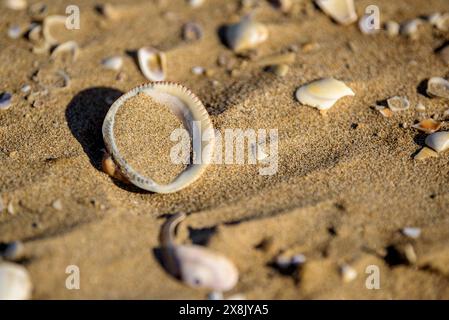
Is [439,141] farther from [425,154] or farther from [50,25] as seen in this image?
[50,25]

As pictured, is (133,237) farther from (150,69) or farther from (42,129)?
(150,69)

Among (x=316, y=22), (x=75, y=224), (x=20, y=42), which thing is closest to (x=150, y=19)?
(x=20, y=42)

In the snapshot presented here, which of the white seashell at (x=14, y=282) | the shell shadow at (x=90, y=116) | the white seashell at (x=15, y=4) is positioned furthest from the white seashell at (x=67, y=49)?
the white seashell at (x=14, y=282)

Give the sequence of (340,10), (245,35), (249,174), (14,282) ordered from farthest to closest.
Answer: (340,10), (245,35), (249,174), (14,282)

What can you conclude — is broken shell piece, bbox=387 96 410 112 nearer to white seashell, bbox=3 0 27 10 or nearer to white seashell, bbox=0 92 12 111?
white seashell, bbox=0 92 12 111

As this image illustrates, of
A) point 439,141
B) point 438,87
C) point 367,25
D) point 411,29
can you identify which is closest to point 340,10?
point 367,25

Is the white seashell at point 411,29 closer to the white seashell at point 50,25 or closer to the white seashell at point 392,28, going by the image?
the white seashell at point 392,28
